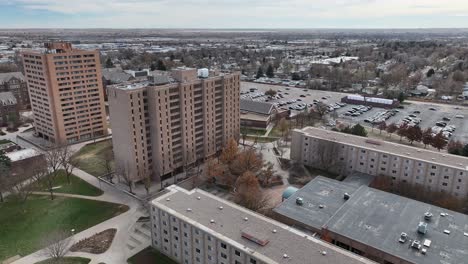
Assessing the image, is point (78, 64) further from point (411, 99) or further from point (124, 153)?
Answer: point (411, 99)

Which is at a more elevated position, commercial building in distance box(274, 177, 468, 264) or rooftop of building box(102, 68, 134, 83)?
rooftop of building box(102, 68, 134, 83)

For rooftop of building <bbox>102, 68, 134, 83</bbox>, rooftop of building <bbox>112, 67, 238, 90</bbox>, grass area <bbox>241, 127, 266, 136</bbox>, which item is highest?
rooftop of building <bbox>112, 67, 238, 90</bbox>

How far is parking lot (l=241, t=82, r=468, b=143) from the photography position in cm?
10988

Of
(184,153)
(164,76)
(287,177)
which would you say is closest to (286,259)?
(287,177)

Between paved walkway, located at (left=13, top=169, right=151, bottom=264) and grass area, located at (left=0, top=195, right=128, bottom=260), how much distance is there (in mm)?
1326

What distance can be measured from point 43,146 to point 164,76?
4458 centimetres

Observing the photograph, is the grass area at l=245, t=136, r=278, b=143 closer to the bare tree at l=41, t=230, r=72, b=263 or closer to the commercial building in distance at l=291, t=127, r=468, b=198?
the commercial building in distance at l=291, t=127, r=468, b=198

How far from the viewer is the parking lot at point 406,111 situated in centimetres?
10988

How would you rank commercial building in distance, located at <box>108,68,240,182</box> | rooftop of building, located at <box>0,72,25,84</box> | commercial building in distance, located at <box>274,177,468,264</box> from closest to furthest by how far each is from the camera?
1. commercial building in distance, located at <box>274,177,468,264</box>
2. commercial building in distance, located at <box>108,68,240,182</box>
3. rooftop of building, located at <box>0,72,25,84</box>

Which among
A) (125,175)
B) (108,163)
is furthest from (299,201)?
(108,163)

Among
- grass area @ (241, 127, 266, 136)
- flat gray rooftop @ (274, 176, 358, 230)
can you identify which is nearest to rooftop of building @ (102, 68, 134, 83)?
grass area @ (241, 127, 266, 136)

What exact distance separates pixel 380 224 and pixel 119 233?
3890 cm

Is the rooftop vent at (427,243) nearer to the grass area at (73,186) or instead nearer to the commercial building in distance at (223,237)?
the commercial building in distance at (223,237)

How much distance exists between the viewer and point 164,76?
69.8 m
